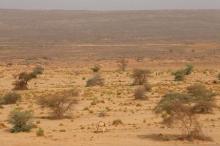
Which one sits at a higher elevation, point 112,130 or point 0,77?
point 0,77

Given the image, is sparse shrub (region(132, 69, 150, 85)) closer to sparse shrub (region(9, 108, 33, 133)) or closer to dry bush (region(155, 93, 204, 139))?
sparse shrub (region(9, 108, 33, 133))

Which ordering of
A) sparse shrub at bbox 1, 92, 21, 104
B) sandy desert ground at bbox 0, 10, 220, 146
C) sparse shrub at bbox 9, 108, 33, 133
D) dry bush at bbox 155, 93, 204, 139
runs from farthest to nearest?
sparse shrub at bbox 1, 92, 21, 104 < sparse shrub at bbox 9, 108, 33, 133 < dry bush at bbox 155, 93, 204, 139 < sandy desert ground at bbox 0, 10, 220, 146

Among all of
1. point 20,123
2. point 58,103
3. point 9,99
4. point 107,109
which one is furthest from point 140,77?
point 20,123

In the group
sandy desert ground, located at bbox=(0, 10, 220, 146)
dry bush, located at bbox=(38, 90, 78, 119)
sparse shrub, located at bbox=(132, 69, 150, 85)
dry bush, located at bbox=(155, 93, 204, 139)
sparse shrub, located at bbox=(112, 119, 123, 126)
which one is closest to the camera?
sandy desert ground, located at bbox=(0, 10, 220, 146)

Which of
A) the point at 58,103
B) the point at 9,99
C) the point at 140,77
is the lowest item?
the point at 58,103

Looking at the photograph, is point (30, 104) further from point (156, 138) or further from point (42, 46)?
point (42, 46)

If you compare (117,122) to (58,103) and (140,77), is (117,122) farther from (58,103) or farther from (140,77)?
(140,77)

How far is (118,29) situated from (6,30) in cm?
2835

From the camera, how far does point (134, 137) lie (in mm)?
21562

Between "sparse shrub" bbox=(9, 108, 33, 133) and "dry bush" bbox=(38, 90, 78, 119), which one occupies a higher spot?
"dry bush" bbox=(38, 90, 78, 119)

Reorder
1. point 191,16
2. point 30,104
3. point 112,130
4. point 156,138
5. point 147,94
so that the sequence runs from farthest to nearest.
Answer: point 191,16 → point 147,94 → point 30,104 → point 112,130 → point 156,138

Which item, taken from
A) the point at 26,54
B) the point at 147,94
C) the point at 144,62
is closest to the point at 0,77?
the point at 147,94

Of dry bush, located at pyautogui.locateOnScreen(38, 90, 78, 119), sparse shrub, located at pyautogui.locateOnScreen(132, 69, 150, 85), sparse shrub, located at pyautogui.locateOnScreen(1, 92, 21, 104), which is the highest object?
sparse shrub, located at pyautogui.locateOnScreen(132, 69, 150, 85)

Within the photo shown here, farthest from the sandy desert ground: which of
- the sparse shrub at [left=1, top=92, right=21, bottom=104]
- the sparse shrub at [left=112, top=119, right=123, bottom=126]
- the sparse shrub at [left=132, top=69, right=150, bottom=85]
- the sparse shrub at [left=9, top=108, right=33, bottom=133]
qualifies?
the sparse shrub at [left=132, top=69, right=150, bottom=85]
